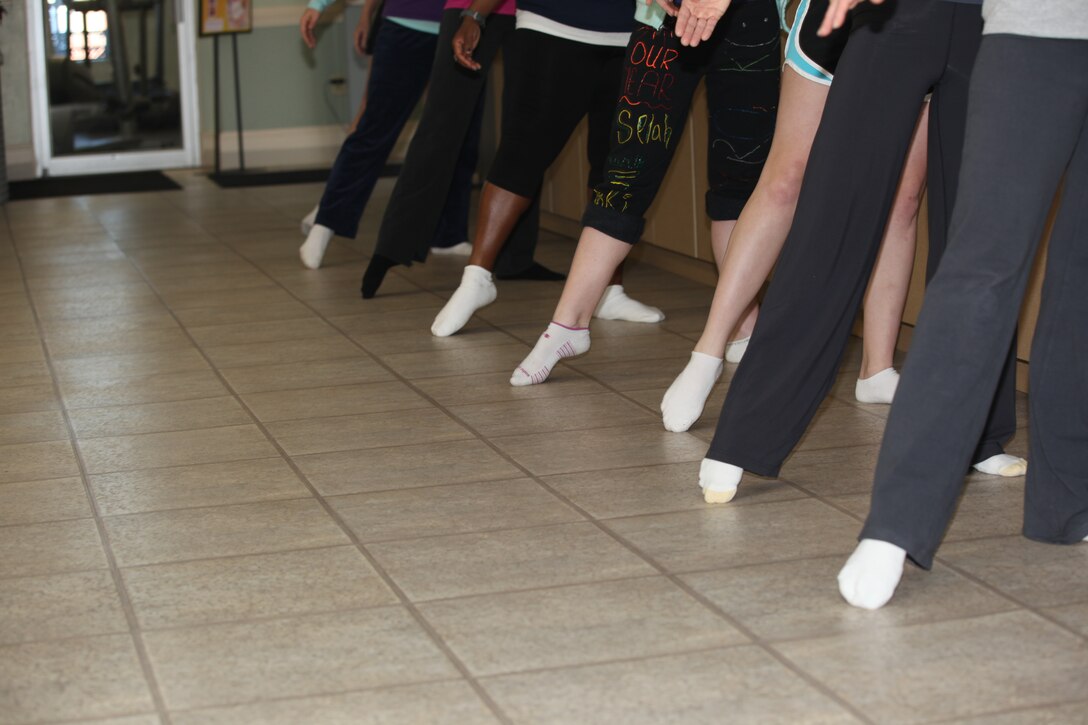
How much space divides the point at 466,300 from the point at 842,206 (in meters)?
1.74

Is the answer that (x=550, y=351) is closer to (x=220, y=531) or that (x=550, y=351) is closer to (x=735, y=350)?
(x=735, y=350)

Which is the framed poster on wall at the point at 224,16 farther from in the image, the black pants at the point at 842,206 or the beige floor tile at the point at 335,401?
the black pants at the point at 842,206

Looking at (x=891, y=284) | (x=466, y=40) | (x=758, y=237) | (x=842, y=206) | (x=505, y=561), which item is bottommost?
(x=505, y=561)

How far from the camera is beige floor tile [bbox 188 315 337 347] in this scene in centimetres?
399

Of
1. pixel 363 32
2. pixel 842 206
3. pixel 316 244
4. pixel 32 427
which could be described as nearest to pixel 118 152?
pixel 363 32

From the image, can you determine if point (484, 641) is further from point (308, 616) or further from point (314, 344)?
point (314, 344)

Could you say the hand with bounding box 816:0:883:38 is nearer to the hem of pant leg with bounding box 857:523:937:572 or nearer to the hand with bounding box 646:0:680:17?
the hem of pant leg with bounding box 857:523:937:572

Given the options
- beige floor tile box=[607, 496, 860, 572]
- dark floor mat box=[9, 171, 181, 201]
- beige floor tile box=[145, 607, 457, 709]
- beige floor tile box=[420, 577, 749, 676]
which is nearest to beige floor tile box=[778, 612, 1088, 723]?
beige floor tile box=[420, 577, 749, 676]

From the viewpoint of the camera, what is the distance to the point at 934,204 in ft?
→ 8.20

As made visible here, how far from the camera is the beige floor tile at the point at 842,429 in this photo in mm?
2812

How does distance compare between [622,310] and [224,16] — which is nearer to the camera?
[622,310]

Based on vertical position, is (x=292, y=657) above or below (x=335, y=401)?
above

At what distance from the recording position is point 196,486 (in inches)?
103

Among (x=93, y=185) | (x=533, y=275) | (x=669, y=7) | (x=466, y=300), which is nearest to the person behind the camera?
(x=669, y=7)
